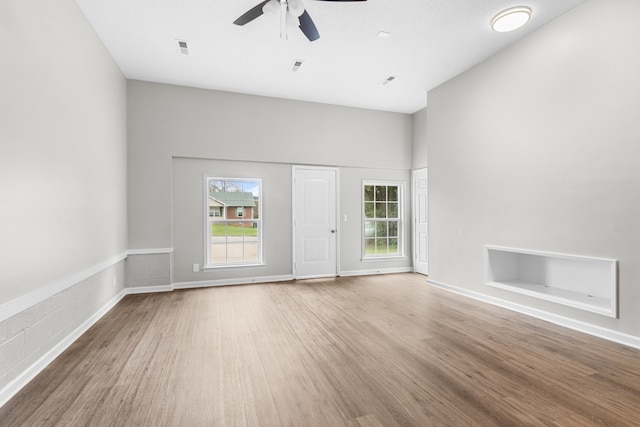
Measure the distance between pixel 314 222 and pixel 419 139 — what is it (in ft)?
9.18

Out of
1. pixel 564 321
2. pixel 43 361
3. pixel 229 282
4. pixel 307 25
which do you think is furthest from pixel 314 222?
pixel 43 361

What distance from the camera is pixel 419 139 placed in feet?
21.2

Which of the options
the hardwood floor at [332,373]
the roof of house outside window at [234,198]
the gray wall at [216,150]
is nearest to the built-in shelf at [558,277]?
the hardwood floor at [332,373]

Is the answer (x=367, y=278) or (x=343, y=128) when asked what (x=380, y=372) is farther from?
(x=343, y=128)

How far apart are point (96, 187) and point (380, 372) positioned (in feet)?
11.8

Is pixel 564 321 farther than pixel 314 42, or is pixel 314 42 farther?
pixel 314 42

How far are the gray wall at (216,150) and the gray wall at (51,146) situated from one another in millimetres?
947

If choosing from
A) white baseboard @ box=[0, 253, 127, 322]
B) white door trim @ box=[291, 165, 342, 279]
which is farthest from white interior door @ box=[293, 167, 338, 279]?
white baseboard @ box=[0, 253, 127, 322]

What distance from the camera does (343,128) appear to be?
20.3 ft

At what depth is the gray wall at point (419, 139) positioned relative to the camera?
247 inches

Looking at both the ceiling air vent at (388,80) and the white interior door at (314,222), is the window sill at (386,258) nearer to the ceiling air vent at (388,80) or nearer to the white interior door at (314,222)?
the white interior door at (314,222)

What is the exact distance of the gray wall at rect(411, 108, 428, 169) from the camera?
629 centimetres

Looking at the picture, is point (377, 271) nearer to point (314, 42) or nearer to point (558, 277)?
point (558, 277)

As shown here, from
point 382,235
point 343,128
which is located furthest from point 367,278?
point 343,128
